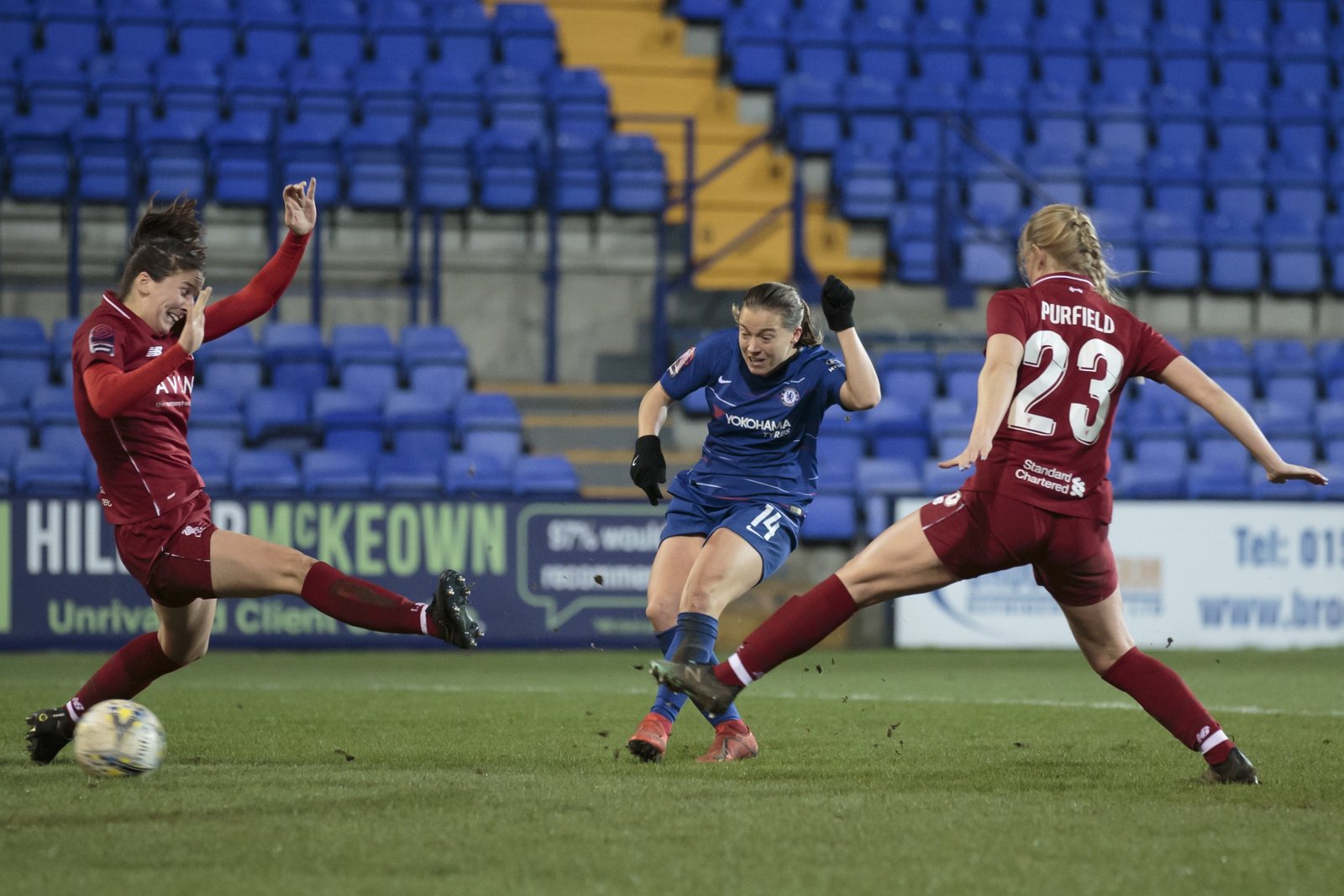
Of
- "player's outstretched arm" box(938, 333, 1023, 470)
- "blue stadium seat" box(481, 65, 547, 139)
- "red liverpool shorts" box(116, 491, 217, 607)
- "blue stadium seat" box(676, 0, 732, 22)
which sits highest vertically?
"blue stadium seat" box(676, 0, 732, 22)

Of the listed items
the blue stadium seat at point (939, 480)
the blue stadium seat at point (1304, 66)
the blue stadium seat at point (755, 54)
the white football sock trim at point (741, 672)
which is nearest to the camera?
the white football sock trim at point (741, 672)

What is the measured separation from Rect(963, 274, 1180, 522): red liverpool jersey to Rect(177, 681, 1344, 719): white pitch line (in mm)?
3443

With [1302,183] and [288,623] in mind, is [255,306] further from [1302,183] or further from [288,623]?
[1302,183]

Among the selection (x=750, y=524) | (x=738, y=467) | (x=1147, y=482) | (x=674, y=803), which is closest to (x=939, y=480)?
(x=1147, y=482)

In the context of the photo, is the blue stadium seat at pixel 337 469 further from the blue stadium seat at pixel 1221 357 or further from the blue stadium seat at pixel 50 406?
the blue stadium seat at pixel 1221 357

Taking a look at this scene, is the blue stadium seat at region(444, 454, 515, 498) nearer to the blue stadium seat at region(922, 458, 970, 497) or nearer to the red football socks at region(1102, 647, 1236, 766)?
the blue stadium seat at region(922, 458, 970, 497)

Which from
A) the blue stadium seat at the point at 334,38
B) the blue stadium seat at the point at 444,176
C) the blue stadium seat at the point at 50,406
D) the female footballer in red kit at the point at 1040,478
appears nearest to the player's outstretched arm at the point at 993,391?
the female footballer in red kit at the point at 1040,478

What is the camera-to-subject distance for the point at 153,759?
17.7 ft

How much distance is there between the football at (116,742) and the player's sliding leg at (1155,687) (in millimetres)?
3006

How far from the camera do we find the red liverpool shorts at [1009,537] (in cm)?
507

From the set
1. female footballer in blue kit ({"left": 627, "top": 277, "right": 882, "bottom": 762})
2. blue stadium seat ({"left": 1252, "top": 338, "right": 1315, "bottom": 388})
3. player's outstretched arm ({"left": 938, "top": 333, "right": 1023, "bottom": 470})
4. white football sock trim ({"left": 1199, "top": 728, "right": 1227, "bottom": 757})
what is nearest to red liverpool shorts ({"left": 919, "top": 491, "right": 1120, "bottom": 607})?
player's outstretched arm ({"left": 938, "top": 333, "right": 1023, "bottom": 470})

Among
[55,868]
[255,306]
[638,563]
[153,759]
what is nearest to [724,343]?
[255,306]

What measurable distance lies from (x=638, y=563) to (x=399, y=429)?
251 centimetres

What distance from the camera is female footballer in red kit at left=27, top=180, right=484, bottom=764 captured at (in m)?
5.41
